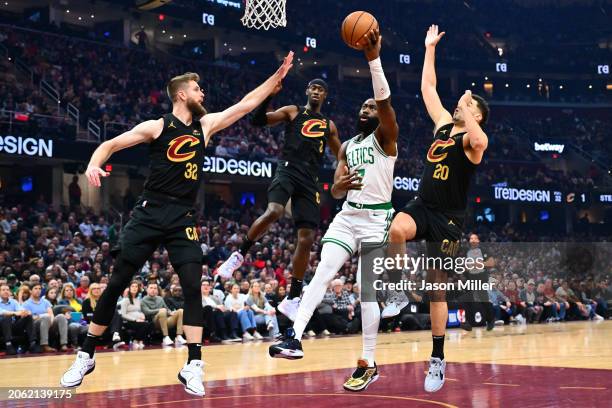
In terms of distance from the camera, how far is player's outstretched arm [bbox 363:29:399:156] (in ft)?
21.2

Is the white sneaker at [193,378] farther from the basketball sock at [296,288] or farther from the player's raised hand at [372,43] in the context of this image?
the player's raised hand at [372,43]

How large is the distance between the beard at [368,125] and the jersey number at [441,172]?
687 mm

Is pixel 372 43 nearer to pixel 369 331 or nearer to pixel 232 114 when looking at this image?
pixel 232 114

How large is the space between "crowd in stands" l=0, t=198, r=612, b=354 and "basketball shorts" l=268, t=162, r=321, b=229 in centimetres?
143

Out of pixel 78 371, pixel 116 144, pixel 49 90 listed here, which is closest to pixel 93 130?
pixel 49 90

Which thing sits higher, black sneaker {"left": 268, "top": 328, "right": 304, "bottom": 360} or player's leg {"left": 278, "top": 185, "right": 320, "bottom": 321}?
player's leg {"left": 278, "top": 185, "right": 320, "bottom": 321}

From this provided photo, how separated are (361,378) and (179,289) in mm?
8713

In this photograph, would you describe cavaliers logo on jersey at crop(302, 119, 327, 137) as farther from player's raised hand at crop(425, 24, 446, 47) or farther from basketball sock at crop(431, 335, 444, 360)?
basketball sock at crop(431, 335, 444, 360)

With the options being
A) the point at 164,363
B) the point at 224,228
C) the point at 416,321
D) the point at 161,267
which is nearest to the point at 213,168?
the point at 224,228

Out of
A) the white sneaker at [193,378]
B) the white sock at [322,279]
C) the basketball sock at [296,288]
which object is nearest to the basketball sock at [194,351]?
the white sneaker at [193,378]

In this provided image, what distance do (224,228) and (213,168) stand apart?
1.88m

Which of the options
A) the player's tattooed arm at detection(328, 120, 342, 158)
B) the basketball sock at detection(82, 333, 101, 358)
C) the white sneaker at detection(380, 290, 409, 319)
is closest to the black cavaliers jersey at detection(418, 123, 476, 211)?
the player's tattooed arm at detection(328, 120, 342, 158)

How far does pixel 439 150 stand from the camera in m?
7.00

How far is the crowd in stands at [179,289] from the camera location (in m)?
13.1
